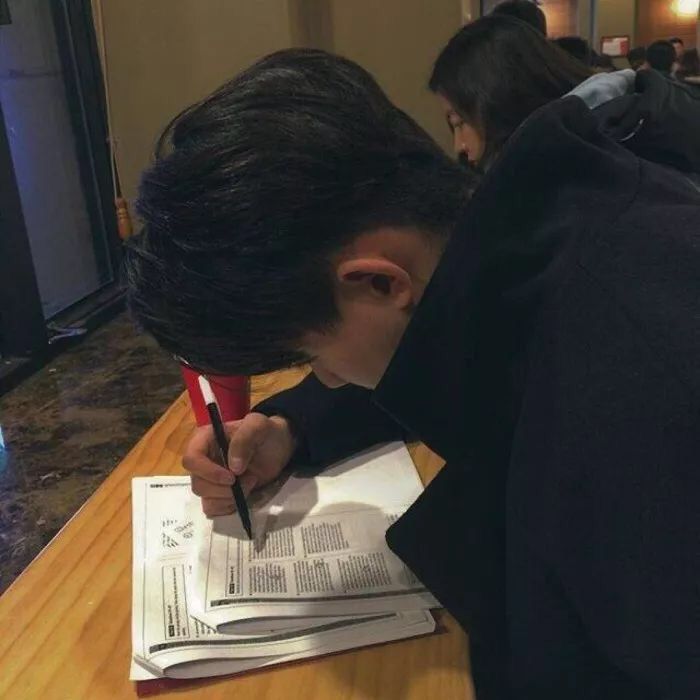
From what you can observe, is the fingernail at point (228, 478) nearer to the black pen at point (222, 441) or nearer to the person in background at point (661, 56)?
the black pen at point (222, 441)

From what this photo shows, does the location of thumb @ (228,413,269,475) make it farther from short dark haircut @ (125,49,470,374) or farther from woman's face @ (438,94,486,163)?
woman's face @ (438,94,486,163)

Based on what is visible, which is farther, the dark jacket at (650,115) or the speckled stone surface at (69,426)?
the speckled stone surface at (69,426)

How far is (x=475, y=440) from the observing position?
1.79 feet

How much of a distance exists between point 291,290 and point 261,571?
0.27 m

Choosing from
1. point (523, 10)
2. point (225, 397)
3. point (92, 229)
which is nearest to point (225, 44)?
point (92, 229)

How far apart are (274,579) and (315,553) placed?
0.16ft

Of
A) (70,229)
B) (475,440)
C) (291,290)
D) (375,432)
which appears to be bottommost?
(70,229)

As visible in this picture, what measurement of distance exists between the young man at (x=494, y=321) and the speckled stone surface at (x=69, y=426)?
0.77 m

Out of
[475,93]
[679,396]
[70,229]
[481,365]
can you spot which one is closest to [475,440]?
[481,365]

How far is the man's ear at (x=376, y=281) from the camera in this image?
0.53 m

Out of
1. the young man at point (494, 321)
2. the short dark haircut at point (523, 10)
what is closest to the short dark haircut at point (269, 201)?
the young man at point (494, 321)

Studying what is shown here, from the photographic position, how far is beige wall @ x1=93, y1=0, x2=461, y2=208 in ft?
6.70

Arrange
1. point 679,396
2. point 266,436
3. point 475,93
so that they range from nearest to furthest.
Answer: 1. point 679,396
2. point 266,436
3. point 475,93

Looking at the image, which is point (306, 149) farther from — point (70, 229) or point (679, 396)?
point (70, 229)
